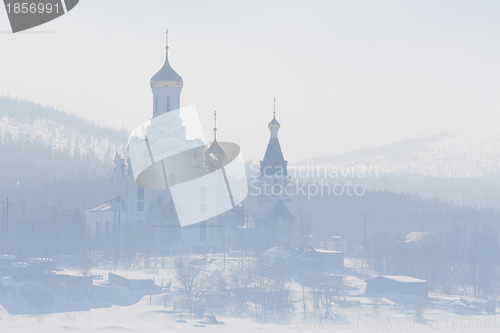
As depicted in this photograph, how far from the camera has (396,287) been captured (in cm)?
5403

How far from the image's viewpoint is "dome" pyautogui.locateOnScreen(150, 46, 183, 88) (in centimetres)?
6862

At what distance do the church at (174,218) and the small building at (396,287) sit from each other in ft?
36.9

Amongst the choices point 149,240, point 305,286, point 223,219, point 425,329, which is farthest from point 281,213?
point 425,329

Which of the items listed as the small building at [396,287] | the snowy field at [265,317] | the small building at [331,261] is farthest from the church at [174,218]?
the small building at [396,287]

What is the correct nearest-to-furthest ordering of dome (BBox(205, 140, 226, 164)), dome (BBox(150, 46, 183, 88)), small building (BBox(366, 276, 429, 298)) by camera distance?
1. small building (BBox(366, 276, 429, 298))
2. dome (BBox(150, 46, 183, 88))
3. dome (BBox(205, 140, 226, 164))

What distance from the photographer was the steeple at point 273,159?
2852 inches

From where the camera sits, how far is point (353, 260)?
239ft

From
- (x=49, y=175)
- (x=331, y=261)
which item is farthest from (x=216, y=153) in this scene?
(x=49, y=175)

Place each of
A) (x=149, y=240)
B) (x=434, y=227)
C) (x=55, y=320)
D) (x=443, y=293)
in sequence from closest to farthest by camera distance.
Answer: (x=55, y=320) → (x=443, y=293) → (x=149, y=240) → (x=434, y=227)

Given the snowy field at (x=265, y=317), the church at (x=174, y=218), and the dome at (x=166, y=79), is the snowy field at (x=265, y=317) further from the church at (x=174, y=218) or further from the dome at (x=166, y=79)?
the dome at (x=166, y=79)

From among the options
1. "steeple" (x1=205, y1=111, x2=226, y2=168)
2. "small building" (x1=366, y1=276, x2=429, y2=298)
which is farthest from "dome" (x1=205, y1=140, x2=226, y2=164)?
"small building" (x1=366, y1=276, x2=429, y2=298)

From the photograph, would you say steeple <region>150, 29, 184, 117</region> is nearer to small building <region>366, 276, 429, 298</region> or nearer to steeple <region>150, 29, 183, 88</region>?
steeple <region>150, 29, 183, 88</region>

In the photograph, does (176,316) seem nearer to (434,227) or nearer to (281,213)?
(281,213)

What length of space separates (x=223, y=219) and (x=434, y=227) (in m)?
38.9
